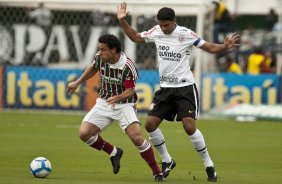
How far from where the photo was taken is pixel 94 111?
13.1m

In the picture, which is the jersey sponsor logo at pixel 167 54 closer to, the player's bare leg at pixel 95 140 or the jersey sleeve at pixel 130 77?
the jersey sleeve at pixel 130 77

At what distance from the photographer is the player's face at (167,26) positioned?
42.4 ft

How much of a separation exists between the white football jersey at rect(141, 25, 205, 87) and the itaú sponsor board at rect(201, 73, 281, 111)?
13.0 m

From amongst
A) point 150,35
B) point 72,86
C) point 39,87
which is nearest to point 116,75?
point 72,86

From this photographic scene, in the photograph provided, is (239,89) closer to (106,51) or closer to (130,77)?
(130,77)

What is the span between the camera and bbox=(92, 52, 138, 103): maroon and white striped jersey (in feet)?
41.8

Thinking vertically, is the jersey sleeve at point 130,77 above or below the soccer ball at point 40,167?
above

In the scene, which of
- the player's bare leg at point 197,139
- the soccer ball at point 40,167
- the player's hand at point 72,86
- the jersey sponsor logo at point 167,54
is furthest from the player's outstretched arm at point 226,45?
the soccer ball at point 40,167

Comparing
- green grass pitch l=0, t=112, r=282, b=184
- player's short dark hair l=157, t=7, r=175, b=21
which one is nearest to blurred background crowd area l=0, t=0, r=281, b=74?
green grass pitch l=0, t=112, r=282, b=184

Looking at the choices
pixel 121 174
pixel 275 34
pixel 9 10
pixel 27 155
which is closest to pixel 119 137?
pixel 27 155

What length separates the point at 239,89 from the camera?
86.3 feet

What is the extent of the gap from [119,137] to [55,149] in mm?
3116

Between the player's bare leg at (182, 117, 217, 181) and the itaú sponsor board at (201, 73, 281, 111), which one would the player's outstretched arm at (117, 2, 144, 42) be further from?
the itaú sponsor board at (201, 73, 281, 111)

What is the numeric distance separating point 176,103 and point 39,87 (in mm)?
14127
